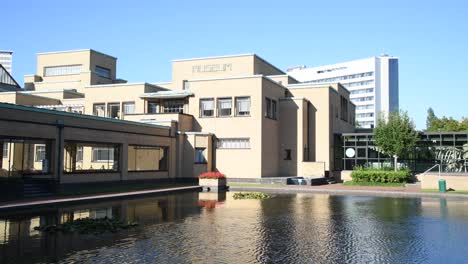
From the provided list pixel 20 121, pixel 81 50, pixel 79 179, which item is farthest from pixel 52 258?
pixel 81 50

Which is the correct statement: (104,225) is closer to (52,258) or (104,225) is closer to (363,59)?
(52,258)

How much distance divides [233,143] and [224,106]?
3464 millimetres

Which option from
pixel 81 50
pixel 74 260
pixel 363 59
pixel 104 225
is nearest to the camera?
pixel 74 260

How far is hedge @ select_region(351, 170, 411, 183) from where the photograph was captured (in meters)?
39.0

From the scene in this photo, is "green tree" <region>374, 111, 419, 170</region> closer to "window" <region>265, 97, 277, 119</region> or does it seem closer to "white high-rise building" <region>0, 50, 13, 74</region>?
"window" <region>265, 97, 277, 119</region>

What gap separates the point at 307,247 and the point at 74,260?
5.91 meters

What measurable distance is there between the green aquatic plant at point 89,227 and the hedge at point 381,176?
27.8 meters

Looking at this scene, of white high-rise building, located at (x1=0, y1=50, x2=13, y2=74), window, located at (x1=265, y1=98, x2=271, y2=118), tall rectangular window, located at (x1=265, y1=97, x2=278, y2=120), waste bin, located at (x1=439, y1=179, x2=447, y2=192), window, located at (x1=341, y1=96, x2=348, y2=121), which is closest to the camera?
waste bin, located at (x1=439, y1=179, x2=447, y2=192)

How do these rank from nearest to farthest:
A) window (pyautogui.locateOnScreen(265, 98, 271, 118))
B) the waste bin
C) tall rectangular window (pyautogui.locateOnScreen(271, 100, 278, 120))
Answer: the waste bin → window (pyautogui.locateOnScreen(265, 98, 271, 118)) → tall rectangular window (pyautogui.locateOnScreen(271, 100, 278, 120))

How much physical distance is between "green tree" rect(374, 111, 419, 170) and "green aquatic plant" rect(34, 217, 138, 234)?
31.0 m

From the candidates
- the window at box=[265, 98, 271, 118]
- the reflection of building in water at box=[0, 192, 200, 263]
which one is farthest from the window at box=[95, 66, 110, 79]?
the reflection of building in water at box=[0, 192, 200, 263]

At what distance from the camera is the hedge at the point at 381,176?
39000 millimetres

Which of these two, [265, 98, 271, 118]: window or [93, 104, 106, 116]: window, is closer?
[265, 98, 271, 118]: window

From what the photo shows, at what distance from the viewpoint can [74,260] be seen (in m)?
10.7
